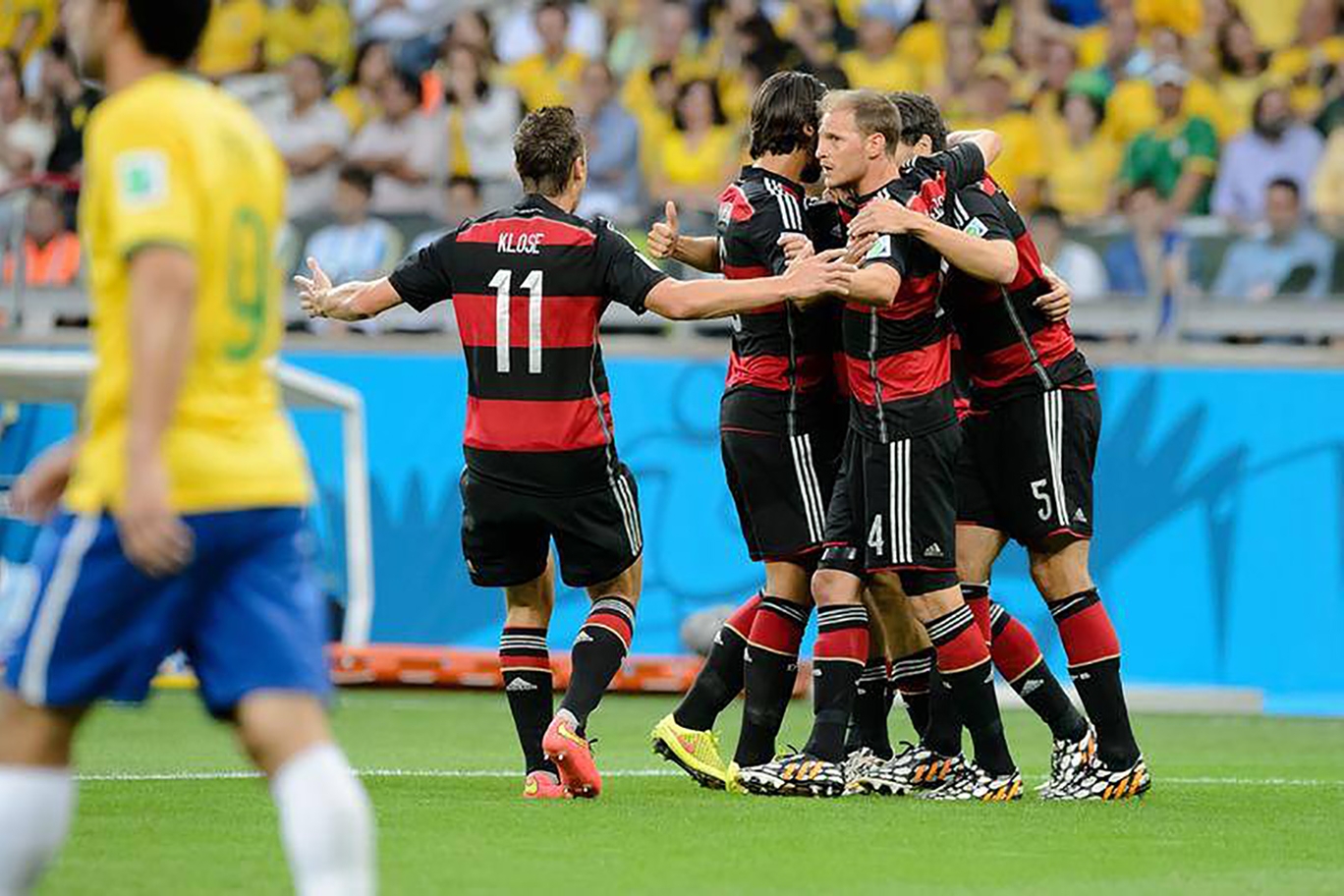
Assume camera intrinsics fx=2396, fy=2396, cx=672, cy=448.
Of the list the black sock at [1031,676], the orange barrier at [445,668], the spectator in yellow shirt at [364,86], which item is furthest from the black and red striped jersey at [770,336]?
the spectator in yellow shirt at [364,86]

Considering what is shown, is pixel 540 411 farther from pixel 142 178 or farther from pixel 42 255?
pixel 42 255

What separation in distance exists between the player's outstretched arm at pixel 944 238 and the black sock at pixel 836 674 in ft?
4.33

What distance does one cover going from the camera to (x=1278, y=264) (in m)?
14.4

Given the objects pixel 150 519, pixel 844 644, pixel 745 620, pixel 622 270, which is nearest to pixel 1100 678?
pixel 844 644

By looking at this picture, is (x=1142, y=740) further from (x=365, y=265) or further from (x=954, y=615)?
(x=365, y=265)

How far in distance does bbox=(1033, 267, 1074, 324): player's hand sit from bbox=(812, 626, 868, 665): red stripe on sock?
4.40 ft

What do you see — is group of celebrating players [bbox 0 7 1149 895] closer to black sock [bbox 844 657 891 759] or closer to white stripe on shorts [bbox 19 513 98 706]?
black sock [bbox 844 657 891 759]

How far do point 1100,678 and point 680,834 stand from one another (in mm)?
2048

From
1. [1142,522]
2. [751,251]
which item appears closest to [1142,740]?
[1142,522]

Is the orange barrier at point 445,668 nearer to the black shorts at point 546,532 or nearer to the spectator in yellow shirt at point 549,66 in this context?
the spectator in yellow shirt at point 549,66

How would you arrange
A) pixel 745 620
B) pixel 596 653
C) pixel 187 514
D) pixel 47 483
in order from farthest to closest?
pixel 745 620 < pixel 596 653 < pixel 47 483 < pixel 187 514

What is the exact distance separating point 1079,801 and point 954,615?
2.91 ft

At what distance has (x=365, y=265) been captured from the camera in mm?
15352

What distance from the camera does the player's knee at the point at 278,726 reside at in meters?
4.69
